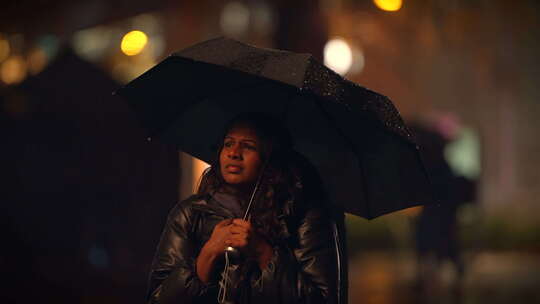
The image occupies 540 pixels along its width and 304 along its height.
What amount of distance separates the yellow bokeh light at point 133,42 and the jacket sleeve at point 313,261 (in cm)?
997

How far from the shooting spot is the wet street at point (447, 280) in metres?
10.6

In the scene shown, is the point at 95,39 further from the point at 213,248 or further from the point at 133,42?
the point at 213,248

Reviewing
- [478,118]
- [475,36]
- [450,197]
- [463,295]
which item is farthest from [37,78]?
[478,118]

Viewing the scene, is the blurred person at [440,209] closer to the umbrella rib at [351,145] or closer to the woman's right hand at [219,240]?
the umbrella rib at [351,145]

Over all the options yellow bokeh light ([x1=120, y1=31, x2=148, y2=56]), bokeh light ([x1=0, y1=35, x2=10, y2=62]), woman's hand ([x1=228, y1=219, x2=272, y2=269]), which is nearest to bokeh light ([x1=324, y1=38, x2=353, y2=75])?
yellow bokeh light ([x1=120, y1=31, x2=148, y2=56])

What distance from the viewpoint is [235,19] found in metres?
14.4

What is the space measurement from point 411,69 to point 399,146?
14.1 meters

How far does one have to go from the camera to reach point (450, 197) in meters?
9.80

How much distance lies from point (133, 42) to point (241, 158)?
1032 centimetres

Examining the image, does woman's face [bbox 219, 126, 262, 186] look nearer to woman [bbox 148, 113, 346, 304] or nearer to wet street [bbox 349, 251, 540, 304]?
woman [bbox 148, 113, 346, 304]

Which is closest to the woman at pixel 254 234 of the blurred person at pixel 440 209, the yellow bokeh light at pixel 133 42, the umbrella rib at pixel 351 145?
the umbrella rib at pixel 351 145

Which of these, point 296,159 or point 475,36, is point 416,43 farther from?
point 296,159

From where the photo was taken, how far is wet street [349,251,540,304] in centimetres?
1060

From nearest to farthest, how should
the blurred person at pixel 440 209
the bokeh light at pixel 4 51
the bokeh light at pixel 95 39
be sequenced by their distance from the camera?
1. the blurred person at pixel 440 209
2. the bokeh light at pixel 95 39
3. the bokeh light at pixel 4 51
